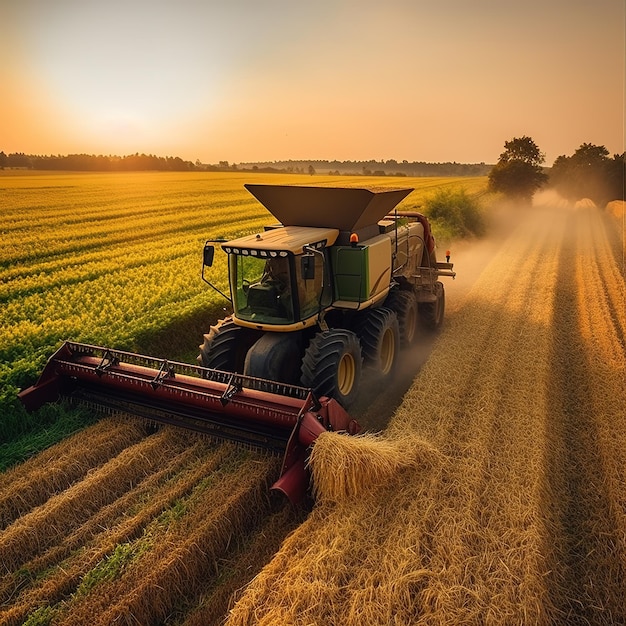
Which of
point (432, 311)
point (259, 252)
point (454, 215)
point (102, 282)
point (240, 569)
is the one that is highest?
point (259, 252)

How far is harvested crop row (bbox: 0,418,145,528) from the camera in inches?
204

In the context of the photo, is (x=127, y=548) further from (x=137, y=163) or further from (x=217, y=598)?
(x=137, y=163)

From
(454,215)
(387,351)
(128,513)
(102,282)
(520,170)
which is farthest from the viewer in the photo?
(520,170)

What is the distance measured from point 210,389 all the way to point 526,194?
32209 mm

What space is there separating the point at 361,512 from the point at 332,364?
193cm

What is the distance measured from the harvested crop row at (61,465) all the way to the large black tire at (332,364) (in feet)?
7.84

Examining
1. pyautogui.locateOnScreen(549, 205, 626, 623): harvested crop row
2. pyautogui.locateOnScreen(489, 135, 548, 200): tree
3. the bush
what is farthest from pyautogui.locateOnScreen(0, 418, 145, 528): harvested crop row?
pyautogui.locateOnScreen(489, 135, 548, 200): tree

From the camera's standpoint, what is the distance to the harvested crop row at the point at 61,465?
17.0 ft

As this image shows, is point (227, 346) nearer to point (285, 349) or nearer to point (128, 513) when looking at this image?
point (285, 349)

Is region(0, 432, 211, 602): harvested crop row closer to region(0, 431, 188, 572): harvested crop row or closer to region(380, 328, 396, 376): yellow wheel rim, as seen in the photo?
region(0, 431, 188, 572): harvested crop row

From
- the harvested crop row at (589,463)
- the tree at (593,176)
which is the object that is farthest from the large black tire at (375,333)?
the tree at (593,176)

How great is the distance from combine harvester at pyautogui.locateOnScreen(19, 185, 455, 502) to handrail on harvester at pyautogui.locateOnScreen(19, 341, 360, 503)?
0.05 ft

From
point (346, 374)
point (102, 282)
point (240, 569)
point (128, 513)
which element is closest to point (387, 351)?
point (346, 374)

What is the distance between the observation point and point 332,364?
6.11 m
